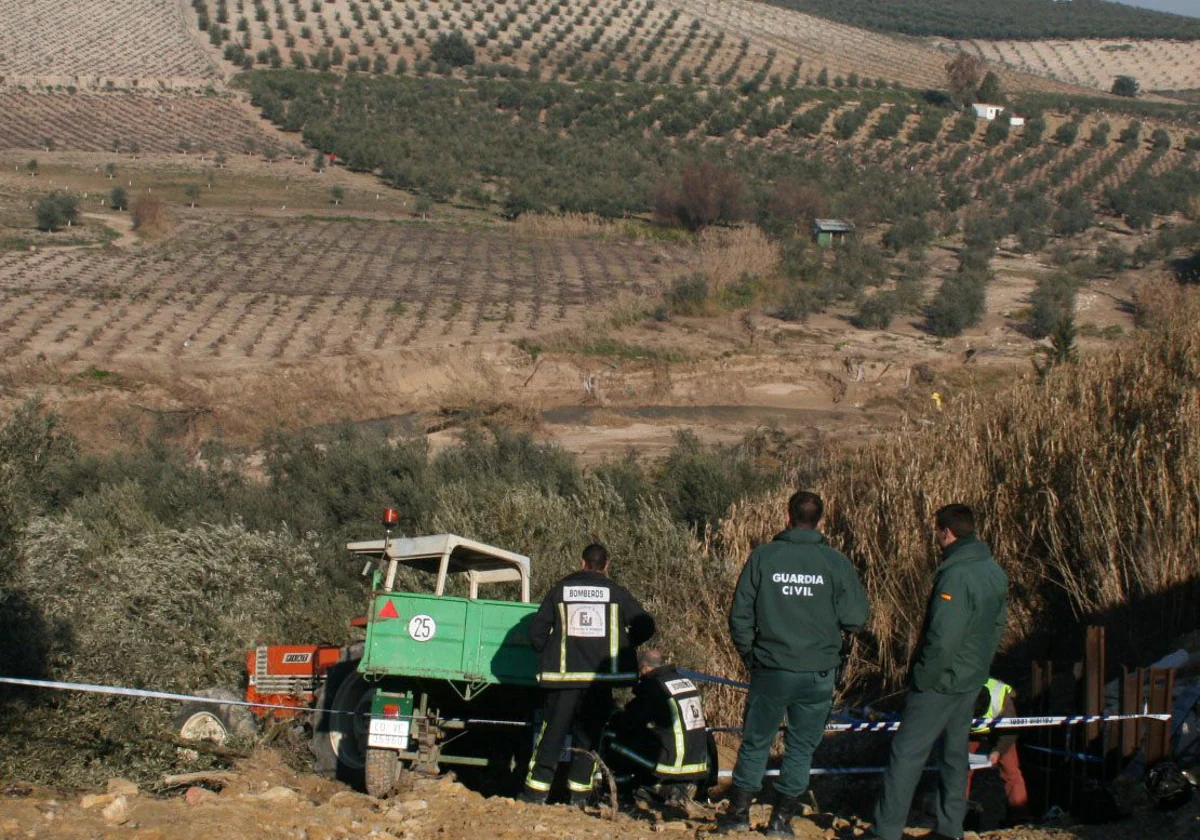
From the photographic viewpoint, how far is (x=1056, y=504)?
36.0 ft

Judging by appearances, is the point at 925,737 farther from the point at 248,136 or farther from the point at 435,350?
the point at 248,136

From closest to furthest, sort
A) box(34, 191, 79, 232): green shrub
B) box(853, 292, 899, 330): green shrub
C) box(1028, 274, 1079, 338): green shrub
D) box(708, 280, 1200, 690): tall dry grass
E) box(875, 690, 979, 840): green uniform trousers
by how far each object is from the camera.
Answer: box(875, 690, 979, 840): green uniform trousers → box(708, 280, 1200, 690): tall dry grass → box(1028, 274, 1079, 338): green shrub → box(853, 292, 899, 330): green shrub → box(34, 191, 79, 232): green shrub

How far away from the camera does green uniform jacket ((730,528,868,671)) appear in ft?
21.9

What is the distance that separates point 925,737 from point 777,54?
3414 inches

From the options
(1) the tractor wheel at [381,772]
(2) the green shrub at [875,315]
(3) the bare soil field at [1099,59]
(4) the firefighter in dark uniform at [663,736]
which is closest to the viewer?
(4) the firefighter in dark uniform at [663,736]

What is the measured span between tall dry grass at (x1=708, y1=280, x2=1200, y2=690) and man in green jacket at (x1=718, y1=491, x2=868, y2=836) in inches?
149

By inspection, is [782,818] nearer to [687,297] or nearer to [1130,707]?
[1130,707]

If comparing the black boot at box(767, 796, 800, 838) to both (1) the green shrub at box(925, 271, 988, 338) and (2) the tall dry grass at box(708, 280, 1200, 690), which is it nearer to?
(2) the tall dry grass at box(708, 280, 1200, 690)

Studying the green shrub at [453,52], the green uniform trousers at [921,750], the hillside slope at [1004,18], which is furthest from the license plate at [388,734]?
the hillside slope at [1004,18]

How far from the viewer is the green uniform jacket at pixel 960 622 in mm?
6508

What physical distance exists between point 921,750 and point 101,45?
78.1 metres

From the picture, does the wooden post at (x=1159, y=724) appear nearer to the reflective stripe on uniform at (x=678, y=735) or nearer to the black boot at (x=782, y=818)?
the black boot at (x=782, y=818)

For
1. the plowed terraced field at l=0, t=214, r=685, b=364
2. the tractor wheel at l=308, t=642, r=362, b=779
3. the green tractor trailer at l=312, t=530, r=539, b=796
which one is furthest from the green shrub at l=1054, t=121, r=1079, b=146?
the tractor wheel at l=308, t=642, r=362, b=779

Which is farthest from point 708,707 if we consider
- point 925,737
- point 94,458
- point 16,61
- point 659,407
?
point 16,61
